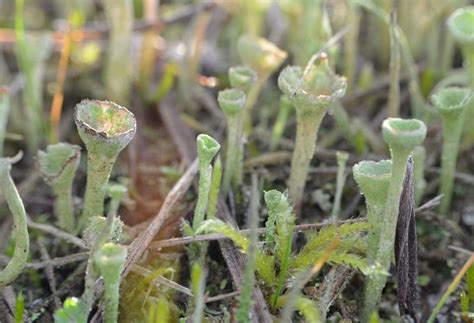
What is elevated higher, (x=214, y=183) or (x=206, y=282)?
(x=214, y=183)

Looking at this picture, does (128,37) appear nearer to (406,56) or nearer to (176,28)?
(176,28)

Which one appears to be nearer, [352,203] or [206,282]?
[206,282]

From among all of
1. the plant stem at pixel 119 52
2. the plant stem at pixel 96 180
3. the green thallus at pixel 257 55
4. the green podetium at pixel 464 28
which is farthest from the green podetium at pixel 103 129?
the green podetium at pixel 464 28

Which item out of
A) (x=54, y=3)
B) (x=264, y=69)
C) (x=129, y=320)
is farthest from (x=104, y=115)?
(x=54, y=3)

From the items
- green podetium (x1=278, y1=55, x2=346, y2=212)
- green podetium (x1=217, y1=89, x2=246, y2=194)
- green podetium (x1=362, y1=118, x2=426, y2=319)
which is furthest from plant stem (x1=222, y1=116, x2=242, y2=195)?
green podetium (x1=362, y1=118, x2=426, y2=319)

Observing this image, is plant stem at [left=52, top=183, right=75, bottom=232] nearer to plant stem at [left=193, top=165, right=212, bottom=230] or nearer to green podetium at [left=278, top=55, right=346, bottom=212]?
plant stem at [left=193, top=165, right=212, bottom=230]

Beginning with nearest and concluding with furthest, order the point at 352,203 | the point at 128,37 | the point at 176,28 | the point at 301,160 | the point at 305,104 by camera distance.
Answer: the point at 305,104 → the point at 301,160 → the point at 352,203 → the point at 128,37 → the point at 176,28

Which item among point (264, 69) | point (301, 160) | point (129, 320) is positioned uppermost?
point (264, 69)
